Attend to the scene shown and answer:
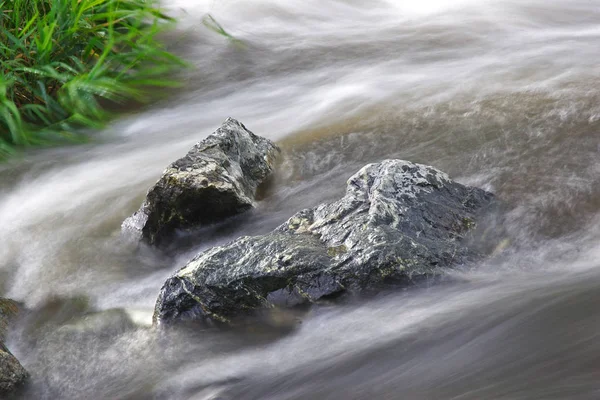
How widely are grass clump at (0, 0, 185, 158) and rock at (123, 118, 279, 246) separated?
1.50 metres

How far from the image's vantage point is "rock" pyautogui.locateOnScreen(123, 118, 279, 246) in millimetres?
3795

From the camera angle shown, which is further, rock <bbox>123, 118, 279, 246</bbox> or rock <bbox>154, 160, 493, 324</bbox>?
rock <bbox>123, 118, 279, 246</bbox>

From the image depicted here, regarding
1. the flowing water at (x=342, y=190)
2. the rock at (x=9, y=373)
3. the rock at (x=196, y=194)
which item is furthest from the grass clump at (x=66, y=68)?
the rock at (x=9, y=373)

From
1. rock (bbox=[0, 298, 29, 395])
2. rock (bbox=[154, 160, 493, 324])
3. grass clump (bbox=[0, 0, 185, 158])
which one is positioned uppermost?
grass clump (bbox=[0, 0, 185, 158])

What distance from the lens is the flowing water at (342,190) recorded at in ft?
8.61

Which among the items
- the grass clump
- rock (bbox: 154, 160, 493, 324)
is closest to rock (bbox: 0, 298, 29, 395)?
rock (bbox: 154, 160, 493, 324)

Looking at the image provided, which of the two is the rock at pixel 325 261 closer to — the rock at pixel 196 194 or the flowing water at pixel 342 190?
the flowing water at pixel 342 190

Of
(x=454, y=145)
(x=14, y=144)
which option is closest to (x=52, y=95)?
(x=14, y=144)

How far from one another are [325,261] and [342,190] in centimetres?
102

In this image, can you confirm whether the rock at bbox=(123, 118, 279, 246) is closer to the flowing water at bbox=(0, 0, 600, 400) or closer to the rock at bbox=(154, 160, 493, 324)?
the flowing water at bbox=(0, 0, 600, 400)

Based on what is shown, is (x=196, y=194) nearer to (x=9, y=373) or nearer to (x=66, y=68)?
(x=9, y=373)

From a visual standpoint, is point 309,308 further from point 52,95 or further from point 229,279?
point 52,95

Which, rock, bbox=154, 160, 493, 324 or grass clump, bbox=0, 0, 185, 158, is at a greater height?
grass clump, bbox=0, 0, 185, 158

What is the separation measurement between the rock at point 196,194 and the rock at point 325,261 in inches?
23.3
